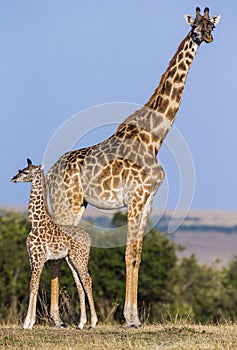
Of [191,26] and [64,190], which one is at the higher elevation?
[191,26]

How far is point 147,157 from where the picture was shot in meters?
12.2

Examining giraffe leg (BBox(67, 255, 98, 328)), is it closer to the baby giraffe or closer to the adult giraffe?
the baby giraffe

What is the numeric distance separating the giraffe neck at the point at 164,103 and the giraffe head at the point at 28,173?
195cm

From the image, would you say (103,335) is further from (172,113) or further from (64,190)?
(172,113)

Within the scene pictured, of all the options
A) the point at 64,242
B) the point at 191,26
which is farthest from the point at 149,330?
the point at 191,26

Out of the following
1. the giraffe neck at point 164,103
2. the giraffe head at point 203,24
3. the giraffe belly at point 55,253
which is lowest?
the giraffe belly at point 55,253

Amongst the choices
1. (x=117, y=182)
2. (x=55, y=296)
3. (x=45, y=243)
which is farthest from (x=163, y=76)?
(x=55, y=296)

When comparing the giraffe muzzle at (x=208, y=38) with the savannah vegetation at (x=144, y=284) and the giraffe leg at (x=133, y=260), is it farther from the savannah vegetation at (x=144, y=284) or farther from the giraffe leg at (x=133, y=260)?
the savannah vegetation at (x=144, y=284)

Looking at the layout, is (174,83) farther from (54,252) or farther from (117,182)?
(54,252)

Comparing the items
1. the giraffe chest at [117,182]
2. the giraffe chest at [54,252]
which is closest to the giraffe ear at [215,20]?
the giraffe chest at [117,182]

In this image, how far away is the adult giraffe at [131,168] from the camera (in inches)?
466

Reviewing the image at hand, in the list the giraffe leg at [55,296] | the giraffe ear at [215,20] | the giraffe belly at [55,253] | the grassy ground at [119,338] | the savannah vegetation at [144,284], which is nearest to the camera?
the grassy ground at [119,338]

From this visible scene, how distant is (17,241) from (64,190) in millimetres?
25074

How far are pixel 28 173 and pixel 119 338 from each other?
2.88 meters
